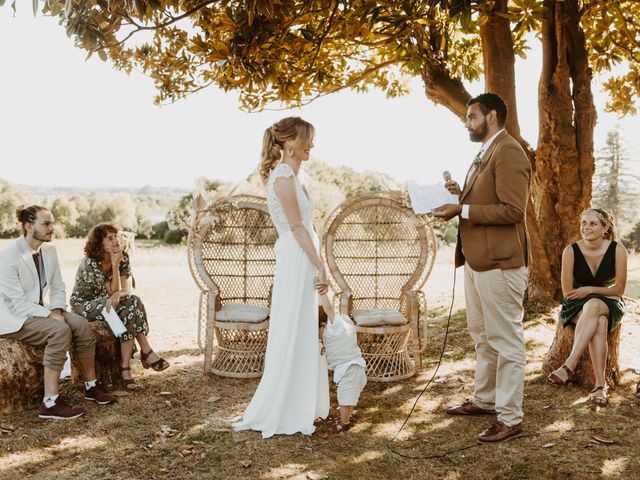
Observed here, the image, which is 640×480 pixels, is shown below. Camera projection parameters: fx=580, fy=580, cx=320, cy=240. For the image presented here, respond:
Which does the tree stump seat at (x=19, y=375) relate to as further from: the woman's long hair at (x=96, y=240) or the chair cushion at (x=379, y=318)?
the chair cushion at (x=379, y=318)

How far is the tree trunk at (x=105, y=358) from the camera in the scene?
4.79 meters

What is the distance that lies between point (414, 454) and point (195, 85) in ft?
17.2

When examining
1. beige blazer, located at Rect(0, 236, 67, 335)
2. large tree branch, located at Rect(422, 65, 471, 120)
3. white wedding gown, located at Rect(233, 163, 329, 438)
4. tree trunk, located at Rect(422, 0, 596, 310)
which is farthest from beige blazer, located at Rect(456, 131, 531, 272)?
large tree branch, located at Rect(422, 65, 471, 120)

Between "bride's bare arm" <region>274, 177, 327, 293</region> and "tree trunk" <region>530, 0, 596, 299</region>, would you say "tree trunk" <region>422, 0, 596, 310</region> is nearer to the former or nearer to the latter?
"tree trunk" <region>530, 0, 596, 299</region>

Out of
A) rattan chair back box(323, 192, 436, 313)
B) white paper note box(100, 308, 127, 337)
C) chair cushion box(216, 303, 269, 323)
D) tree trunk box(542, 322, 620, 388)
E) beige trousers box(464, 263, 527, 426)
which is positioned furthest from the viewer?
rattan chair back box(323, 192, 436, 313)

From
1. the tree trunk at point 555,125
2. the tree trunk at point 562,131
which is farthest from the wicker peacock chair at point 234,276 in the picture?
the tree trunk at point 562,131

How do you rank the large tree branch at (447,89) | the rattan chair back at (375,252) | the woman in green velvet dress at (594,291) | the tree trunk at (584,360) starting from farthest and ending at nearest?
the large tree branch at (447,89) → the rattan chair back at (375,252) → the tree trunk at (584,360) → the woman in green velvet dress at (594,291)

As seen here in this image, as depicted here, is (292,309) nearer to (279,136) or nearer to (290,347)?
(290,347)

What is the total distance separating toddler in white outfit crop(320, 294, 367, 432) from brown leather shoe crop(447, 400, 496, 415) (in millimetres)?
782

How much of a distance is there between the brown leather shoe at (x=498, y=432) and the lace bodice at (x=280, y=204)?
1750mm

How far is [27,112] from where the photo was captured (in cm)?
4022

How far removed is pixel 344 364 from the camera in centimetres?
384

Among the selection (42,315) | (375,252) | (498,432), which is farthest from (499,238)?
(42,315)

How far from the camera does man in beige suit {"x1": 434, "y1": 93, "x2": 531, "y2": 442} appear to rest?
11.5ft
